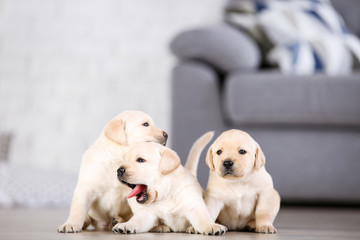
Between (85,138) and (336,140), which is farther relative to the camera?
(85,138)

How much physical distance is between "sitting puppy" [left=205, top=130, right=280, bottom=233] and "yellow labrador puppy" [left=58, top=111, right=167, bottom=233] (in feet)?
0.39

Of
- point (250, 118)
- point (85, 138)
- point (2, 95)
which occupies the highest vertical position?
point (250, 118)

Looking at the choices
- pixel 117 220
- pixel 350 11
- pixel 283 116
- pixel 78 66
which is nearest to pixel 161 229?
pixel 117 220

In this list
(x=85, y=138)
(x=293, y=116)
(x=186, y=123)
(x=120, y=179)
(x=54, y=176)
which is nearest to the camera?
(x=120, y=179)

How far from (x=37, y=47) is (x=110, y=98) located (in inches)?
25.4

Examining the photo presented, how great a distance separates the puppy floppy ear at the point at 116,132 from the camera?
84 cm

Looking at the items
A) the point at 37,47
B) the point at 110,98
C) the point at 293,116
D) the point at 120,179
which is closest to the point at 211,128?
the point at 293,116

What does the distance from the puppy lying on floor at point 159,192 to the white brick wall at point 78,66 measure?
2313 millimetres

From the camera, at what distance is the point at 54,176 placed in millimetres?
2221

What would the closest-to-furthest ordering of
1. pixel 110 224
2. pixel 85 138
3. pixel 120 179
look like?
pixel 120 179 → pixel 110 224 → pixel 85 138

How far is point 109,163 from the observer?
85cm

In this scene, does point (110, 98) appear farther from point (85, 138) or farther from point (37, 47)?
point (37, 47)

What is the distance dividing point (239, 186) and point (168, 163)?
147 millimetres

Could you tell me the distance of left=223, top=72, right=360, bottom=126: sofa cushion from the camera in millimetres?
1771
